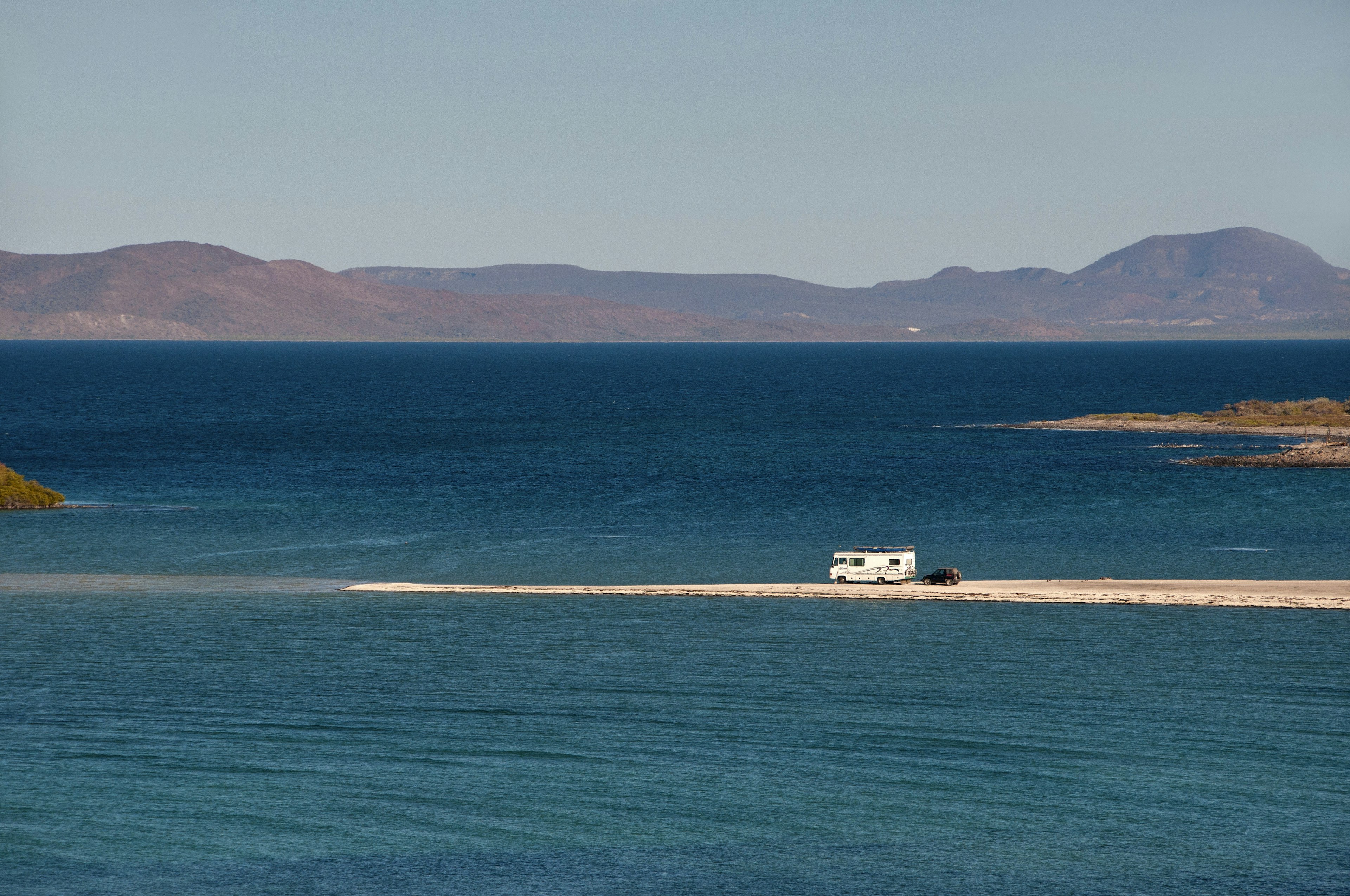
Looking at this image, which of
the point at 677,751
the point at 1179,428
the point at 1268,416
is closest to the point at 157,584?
the point at 677,751

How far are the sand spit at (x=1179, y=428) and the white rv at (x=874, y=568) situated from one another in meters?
88.6

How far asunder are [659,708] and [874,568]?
26.2 meters

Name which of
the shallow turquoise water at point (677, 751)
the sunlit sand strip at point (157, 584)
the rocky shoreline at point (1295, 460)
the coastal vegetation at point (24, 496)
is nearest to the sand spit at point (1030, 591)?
the shallow turquoise water at point (677, 751)

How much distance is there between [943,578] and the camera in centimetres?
7425

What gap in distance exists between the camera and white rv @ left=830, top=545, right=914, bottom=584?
248 feet

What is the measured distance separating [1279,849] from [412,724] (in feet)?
93.8

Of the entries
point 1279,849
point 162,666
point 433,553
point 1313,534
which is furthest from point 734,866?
point 1313,534

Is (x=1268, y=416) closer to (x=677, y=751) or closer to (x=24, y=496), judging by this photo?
(x=24, y=496)

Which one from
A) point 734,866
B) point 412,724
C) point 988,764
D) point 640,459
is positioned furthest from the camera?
point 640,459

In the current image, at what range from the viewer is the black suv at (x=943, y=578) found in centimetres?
7394

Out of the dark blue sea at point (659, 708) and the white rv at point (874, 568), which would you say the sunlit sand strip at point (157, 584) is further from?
the white rv at point (874, 568)

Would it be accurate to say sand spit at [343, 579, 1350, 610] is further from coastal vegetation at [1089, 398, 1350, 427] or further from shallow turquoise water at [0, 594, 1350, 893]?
coastal vegetation at [1089, 398, 1350, 427]

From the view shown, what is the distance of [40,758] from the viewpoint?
46250mm

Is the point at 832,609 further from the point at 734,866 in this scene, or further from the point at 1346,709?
the point at 734,866
